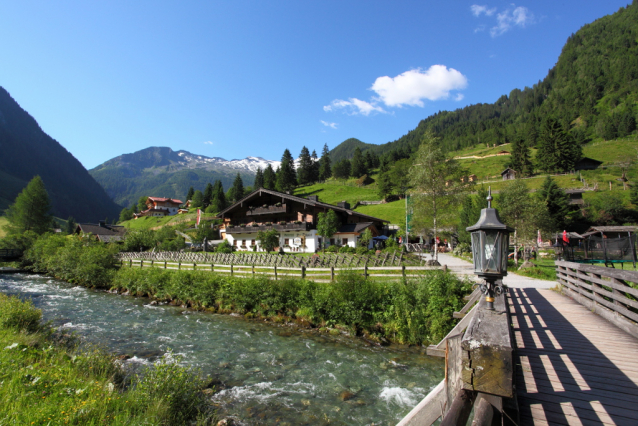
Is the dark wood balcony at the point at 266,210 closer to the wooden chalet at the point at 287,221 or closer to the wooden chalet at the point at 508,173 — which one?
the wooden chalet at the point at 287,221

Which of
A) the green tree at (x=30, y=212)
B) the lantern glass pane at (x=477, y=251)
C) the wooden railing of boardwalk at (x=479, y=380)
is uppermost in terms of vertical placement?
the green tree at (x=30, y=212)

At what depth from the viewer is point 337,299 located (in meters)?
12.8

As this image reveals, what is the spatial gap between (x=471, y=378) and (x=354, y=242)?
34.9m

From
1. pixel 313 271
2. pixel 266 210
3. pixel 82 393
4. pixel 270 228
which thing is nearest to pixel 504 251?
pixel 82 393

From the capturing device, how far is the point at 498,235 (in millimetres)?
4094

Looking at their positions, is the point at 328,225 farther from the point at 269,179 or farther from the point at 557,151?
the point at 557,151

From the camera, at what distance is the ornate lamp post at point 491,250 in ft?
13.0

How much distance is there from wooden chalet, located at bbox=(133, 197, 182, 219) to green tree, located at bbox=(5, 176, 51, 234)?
211 feet

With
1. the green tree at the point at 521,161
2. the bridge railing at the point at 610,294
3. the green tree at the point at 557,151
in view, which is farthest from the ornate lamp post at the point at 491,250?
the green tree at the point at 557,151

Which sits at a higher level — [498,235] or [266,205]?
[266,205]

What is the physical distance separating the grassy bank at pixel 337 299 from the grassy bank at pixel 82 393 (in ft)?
22.3

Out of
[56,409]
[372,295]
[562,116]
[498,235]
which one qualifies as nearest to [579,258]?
[372,295]

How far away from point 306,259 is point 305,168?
83967mm

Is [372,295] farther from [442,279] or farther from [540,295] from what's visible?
[540,295]
